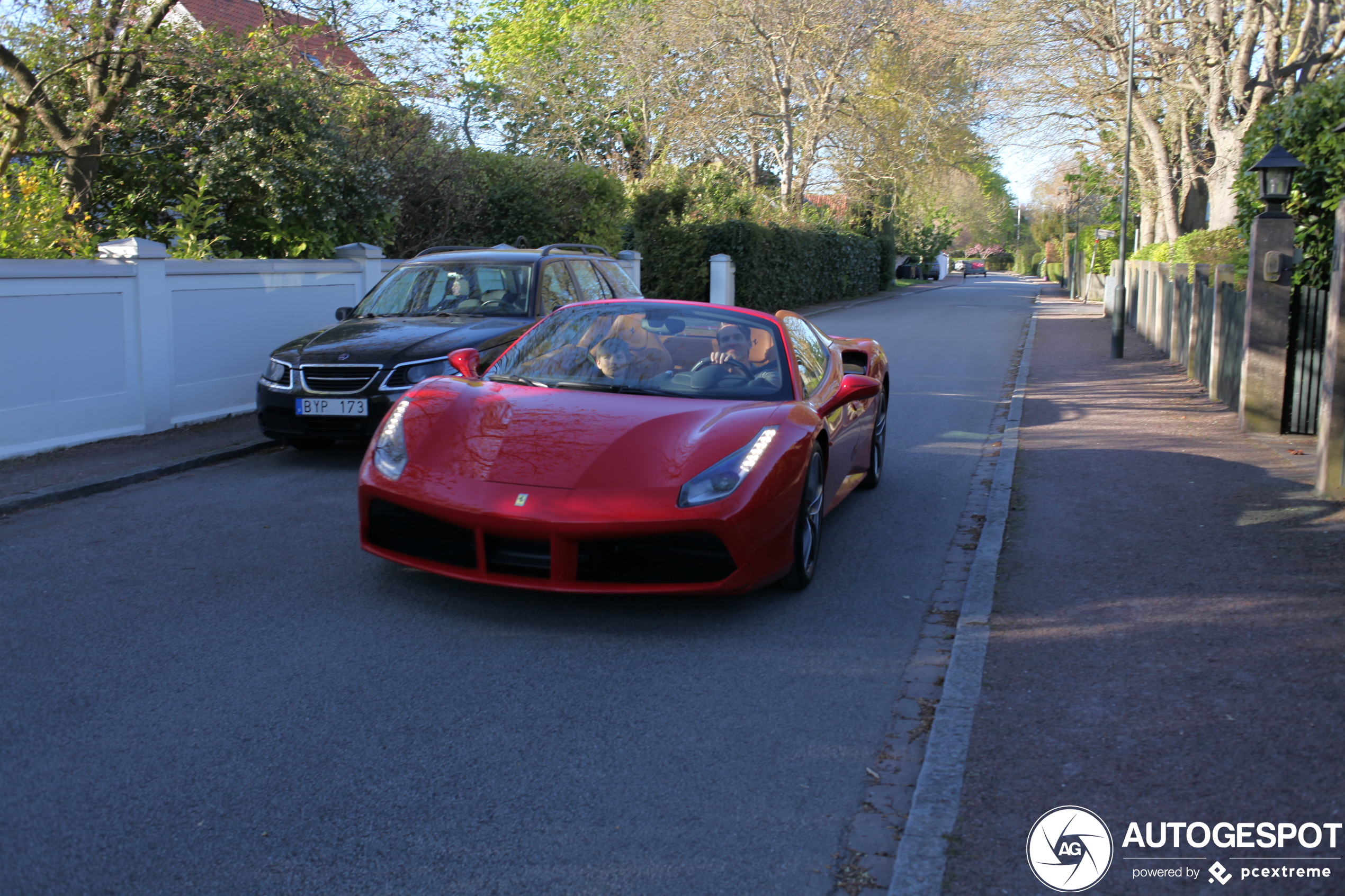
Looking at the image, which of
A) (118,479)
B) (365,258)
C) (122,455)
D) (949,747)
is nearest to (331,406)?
(118,479)

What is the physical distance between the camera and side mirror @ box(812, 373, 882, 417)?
639 cm

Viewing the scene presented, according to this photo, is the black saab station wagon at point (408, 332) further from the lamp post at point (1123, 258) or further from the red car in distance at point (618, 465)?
the lamp post at point (1123, 258)

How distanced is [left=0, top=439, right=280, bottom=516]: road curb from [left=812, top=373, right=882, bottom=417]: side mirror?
5.13 metres

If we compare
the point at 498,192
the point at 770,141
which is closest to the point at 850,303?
the point at 770,141

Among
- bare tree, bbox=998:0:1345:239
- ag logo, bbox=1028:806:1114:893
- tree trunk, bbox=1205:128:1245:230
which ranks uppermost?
bare tree, bbox=998:0:1345:239

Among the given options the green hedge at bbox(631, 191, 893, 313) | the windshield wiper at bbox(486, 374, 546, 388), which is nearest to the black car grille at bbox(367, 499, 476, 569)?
the windshield wiper at bbox(486, 374, 546, 388)

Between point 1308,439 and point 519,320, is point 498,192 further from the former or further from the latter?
point 1308,439

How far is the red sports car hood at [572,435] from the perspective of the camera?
16.5 feet

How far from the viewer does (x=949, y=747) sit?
3.82m

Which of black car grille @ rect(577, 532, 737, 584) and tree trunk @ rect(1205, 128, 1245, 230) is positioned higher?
tree trunk @ rect(1205, 128, 1245, 230)

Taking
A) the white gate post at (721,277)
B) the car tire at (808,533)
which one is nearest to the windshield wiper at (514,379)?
the car tire at (808,533)

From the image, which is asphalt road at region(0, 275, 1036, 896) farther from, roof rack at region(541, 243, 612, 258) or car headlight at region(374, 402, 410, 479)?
roof rack at region(541, 243, 612, 258)

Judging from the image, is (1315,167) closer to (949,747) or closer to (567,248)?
(567,248)

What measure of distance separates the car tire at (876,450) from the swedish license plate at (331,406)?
3773mm
